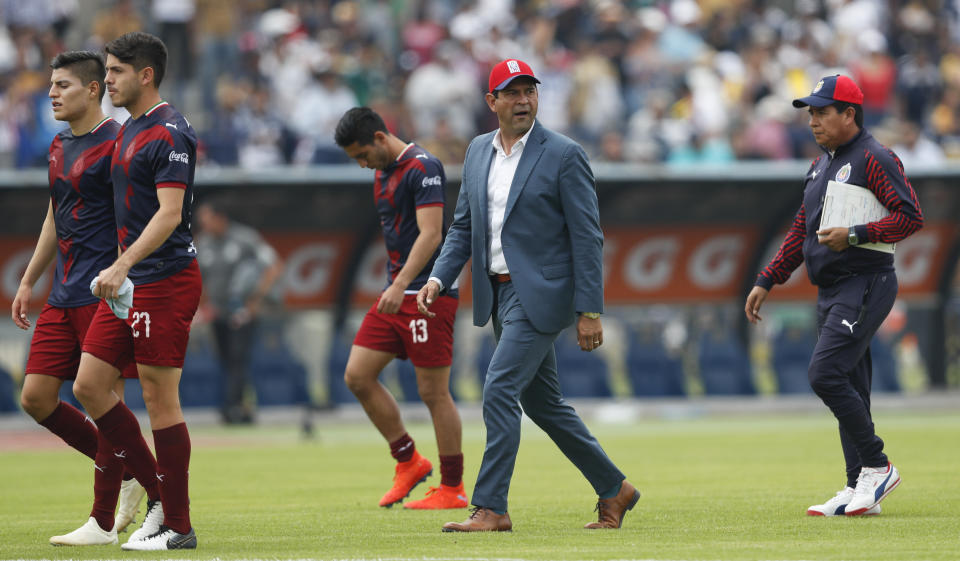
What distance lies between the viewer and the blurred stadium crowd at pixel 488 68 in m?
21.0

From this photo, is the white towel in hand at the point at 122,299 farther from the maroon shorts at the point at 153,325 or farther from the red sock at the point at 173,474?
the red sock at the point at 173,474

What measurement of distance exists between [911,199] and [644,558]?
9.97 feet

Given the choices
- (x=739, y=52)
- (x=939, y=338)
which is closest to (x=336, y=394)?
(x=939, y=338)

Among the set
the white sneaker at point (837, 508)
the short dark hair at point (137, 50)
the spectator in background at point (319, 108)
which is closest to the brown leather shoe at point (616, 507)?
the white sneaker at point (837, 508)

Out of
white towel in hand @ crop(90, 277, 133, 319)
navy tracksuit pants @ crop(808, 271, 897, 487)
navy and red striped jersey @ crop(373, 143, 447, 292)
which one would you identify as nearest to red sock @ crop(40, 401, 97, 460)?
white towel in hand @ crop(90, 277, 133, 319)

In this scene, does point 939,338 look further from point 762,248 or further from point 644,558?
point 644,558

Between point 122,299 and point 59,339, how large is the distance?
1.07 m

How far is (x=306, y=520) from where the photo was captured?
8.95 metres

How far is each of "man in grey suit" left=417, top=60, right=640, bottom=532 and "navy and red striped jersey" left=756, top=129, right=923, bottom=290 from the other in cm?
162

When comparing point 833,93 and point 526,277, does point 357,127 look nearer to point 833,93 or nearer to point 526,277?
point 526,277

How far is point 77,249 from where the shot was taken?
8.02 metres

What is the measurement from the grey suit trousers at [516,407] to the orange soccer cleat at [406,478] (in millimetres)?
2028

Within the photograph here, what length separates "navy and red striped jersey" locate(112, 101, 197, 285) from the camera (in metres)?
7.38

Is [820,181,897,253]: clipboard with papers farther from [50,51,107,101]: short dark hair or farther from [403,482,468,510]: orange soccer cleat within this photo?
[50,51,107,101]: short dark hair
